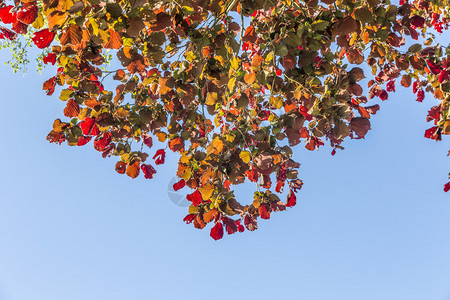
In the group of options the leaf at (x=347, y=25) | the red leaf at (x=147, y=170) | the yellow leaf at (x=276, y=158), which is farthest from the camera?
the red leaf at (x=147, y=170)

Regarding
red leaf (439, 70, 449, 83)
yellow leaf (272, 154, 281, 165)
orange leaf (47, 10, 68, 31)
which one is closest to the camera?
orange leaf (47, 10, 68, 31)

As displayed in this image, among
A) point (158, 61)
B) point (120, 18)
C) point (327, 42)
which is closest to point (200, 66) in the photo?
point (158, 61)

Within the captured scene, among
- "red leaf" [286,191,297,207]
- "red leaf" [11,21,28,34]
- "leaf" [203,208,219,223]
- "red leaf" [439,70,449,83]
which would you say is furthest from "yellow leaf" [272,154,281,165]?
"red leaf" [11,21,28,34]

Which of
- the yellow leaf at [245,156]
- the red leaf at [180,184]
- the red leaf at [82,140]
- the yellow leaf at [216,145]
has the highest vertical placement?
the red leaf at [82,140]

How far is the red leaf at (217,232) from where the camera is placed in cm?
192

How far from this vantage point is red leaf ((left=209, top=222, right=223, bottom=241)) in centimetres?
192

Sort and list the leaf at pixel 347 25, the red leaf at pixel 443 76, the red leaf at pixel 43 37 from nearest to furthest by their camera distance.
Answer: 1. the red leaf at pixel 43 37
2. the leaf at pixel 347 25
3. the red leaf at pixel 443 76

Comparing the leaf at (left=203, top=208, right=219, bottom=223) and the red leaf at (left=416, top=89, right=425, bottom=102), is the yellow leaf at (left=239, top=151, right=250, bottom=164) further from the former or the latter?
the red leaf at (left=416, top=89, right=425, bottom=102)

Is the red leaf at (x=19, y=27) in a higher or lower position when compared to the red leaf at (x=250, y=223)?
higher

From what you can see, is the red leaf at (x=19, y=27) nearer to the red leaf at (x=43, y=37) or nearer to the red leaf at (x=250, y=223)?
the red leaf at (x=43, y=37)

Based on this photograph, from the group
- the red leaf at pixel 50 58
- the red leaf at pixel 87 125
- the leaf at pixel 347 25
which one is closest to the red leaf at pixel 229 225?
the red leaf at pixel 87 125

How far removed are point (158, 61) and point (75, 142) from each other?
83cm

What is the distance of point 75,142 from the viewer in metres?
2.02

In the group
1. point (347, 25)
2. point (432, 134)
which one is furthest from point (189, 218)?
point (432, 134)
